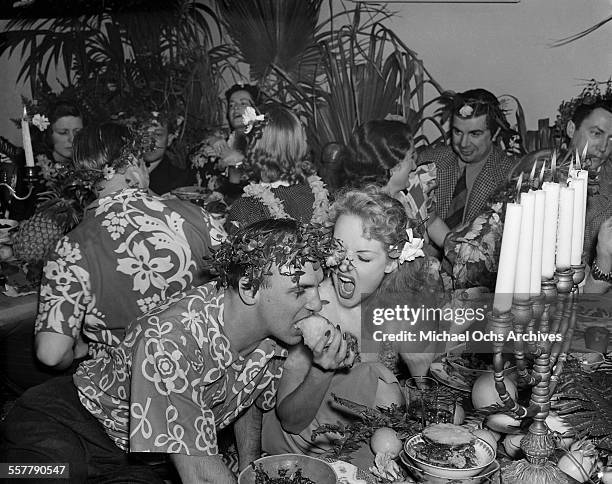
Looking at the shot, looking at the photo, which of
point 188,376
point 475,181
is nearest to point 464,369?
point 188,376

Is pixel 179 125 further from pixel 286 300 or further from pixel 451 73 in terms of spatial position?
pixel 286 300

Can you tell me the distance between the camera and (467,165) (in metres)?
4.57

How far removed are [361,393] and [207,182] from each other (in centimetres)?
328

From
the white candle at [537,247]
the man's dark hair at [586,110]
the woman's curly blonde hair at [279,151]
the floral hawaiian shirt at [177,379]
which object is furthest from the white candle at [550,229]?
the man's dark hair at [586,110]

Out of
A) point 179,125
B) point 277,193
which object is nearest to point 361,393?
point 277,193

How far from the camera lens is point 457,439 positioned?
52.7 inches

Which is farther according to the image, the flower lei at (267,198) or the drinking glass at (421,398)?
the flower lei at (267,198)

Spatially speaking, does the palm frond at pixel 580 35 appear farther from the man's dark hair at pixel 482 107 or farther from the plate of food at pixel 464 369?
the plate of food at pixel 464 369

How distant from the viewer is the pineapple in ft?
10.6

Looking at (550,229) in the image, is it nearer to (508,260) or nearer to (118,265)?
(508,260)

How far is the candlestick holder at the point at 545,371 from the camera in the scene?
3.89 feet

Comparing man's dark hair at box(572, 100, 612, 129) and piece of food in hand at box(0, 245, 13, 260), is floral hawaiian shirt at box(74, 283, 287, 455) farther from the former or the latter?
man's dark hair at box(572, 100, 612, 129)

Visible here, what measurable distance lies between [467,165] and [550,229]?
3518 mm

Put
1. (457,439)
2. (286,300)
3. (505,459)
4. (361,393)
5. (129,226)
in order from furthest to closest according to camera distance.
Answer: (129,226) → (361,393) → (286,300) → (505,459) → (457,439)
